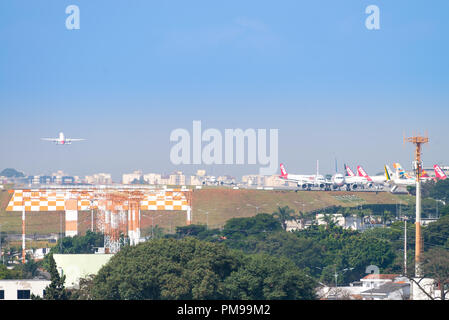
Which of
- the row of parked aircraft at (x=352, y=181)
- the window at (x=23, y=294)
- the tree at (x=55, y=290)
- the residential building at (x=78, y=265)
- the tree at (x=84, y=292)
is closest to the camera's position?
the tree at (x=55, y=290)

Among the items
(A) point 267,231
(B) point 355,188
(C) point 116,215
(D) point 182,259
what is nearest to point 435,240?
(A) point 267,231

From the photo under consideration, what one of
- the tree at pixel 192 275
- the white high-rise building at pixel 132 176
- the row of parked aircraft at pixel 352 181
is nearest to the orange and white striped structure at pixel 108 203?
the tree at pixel 192 275

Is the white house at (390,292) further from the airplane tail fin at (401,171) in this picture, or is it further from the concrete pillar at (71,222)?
the airplane tail fin at (401,171)

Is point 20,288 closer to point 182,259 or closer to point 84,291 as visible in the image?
point 84,291

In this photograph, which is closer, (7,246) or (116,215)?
(116,215)

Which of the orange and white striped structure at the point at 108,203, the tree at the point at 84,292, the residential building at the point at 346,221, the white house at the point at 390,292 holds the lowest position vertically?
the white house at the point at 390,292
